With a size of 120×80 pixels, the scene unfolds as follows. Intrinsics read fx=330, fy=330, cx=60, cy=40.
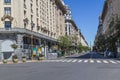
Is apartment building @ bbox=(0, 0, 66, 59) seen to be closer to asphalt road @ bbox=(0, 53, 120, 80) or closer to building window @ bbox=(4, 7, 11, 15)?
building window @ bbox=(4, 7, 11, 15)

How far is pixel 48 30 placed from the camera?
300 ft

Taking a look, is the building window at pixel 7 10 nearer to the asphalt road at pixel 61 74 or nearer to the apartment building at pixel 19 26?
the apartment building at pixel 19 26

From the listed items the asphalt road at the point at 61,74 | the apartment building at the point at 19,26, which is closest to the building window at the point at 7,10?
the apartment building at the point at 19,26

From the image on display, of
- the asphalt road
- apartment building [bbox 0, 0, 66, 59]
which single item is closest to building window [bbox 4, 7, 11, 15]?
apartment building [bbox 0, 0, 66, 59]

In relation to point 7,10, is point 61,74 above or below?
below

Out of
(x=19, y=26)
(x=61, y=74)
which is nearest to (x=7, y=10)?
(x=19, y=26)

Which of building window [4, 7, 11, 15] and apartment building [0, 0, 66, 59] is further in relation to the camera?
building window [4, 7, 11, 15]

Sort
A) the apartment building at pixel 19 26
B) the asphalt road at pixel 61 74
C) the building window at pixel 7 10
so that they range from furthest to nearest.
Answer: the building window at pixel 7 10
the apartment building at pixel 19 26
the asphalt road at pixel 61 74

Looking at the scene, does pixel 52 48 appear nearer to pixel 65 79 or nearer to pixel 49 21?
pixel 49 21

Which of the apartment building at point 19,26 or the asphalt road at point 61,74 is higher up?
the apartment building at point 19,26

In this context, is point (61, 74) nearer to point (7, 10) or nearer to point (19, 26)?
point (19, 26)

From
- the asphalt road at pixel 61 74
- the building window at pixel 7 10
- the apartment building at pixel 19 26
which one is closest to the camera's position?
the asphalt road at pixel 61 74

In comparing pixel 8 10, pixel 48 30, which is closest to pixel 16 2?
pixel 8 10

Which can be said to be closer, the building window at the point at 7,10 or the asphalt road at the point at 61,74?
the asphalt road at the point at 61,74
